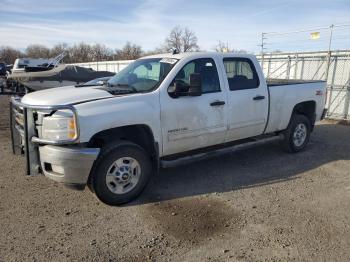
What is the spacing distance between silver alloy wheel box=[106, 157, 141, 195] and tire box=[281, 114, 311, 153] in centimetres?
355

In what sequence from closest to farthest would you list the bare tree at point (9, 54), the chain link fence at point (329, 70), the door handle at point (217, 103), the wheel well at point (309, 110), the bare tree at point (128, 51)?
the door handle at point (217, 103), the wheel well at point (309, 110), the chain link fence at point (329, 70), the bare tree at point (128, 51), the bare tree at point (9, 54)

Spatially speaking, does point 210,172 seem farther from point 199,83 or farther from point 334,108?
point 334,108

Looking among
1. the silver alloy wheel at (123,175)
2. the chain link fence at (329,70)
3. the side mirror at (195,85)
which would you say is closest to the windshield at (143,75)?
the side mirror at (195,85)

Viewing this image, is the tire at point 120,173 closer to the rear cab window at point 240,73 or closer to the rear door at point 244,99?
the rear door at point 244,99

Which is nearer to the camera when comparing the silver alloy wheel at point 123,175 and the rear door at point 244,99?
the silver alloy wheel at point 123,175

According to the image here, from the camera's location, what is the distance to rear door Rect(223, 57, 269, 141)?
552cm

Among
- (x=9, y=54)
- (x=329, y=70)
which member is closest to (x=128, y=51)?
(x=9, y=54)

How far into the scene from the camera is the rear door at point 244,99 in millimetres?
5520

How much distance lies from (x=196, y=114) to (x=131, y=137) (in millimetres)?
1020

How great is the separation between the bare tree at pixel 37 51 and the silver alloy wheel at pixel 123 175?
8671 centimetres

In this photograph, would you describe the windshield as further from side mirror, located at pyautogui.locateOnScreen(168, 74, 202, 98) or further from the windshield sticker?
side mirror, located at pyautogui.locateOnScreen(168, 74, 202, 98)

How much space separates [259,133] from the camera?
20.3 feet

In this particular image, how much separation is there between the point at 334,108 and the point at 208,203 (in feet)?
30.1

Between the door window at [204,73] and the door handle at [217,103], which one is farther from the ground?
the door window at [204,73]
